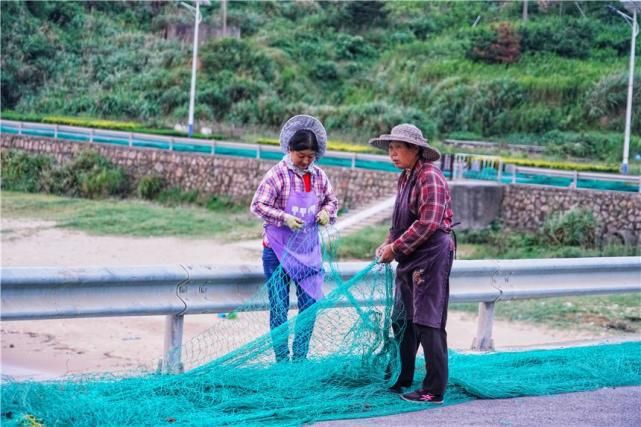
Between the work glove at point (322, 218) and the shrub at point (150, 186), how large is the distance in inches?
963

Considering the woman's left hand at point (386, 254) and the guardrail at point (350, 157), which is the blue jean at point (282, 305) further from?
the guardrail at point (350, 157)

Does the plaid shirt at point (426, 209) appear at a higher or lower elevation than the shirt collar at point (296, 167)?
lower

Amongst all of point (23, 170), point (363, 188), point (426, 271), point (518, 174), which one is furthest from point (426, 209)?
point (23, 170)

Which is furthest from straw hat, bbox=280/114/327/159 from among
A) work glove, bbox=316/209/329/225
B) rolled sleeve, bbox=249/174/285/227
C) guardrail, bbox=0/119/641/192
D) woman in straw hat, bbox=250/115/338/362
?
guardrail, bbox=0/119/641/192

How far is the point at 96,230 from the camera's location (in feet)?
76.2

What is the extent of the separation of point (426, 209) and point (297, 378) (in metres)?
1.15

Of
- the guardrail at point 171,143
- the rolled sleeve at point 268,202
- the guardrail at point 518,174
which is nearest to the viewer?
the rolled sleeve at point 268,202

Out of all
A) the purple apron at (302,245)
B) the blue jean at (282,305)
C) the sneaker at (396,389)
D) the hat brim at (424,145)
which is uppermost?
the hat brim at (424,145)

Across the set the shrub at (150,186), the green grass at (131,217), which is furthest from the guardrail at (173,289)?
the shrub at (150,186)

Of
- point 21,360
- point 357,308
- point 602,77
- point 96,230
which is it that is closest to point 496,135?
point 602,77

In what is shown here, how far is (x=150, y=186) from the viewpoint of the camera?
1216 inches

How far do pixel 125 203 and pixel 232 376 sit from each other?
23.6 metres

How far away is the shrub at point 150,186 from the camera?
101ft

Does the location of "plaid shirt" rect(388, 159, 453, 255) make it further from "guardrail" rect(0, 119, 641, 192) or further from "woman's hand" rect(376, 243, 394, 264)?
"guardrail" rect(0, 119, 641, 192)
